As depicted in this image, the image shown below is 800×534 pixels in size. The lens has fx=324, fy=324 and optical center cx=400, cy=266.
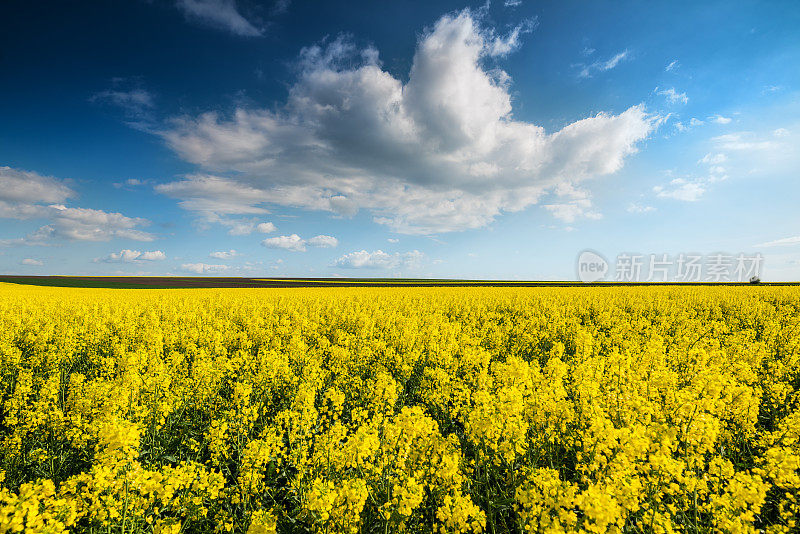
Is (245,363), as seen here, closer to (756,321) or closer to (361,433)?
(361,433)

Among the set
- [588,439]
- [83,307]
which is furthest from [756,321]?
[83,307]

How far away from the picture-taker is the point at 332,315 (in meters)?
15.5

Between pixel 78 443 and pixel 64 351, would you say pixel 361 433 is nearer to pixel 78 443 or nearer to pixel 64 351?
pixel 78 443

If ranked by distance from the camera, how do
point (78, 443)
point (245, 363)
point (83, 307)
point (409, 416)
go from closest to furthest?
point (409, 416)
point (78, 443)
point (245, 363)
point (83, 307)

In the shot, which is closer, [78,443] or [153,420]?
[78,443]

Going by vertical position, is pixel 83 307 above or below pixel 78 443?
above

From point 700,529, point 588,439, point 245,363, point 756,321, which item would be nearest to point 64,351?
point 245,363

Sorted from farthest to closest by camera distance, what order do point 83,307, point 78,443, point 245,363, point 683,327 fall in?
point 83,307 → point 683,327 → point 245,363 → point 78,443

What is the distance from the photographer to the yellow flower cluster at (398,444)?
3.19 metres

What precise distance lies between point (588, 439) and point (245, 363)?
299 inches

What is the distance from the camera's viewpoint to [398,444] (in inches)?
162

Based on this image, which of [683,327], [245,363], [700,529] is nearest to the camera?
[700,529]

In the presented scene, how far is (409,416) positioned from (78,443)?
522 cm

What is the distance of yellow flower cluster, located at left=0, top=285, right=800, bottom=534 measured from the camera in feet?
10.5
